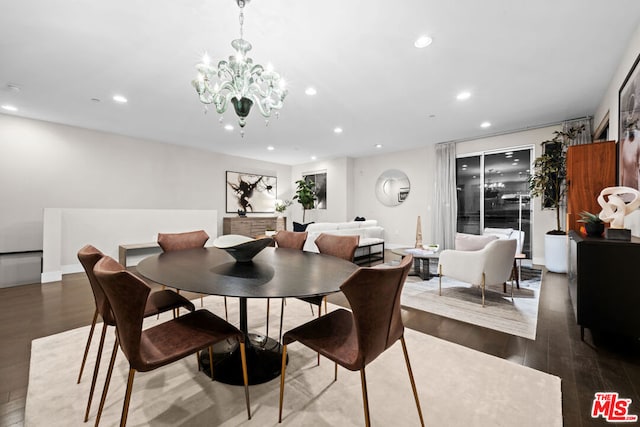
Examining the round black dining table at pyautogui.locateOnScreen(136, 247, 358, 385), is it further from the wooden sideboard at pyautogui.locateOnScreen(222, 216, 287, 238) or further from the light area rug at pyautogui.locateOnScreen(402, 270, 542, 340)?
the wooden sideboard at pyautogui.locateOnScreen(222, 216, 287, 238)

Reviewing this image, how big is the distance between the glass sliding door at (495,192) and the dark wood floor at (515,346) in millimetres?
2663

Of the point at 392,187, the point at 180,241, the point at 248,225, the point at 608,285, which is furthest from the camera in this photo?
the point at 248,225

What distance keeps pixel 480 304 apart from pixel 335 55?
10.5 feet

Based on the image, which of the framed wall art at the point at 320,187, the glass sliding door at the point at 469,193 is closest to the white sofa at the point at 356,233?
the glass sliding door at the point at 469,193

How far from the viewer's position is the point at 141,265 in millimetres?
1733

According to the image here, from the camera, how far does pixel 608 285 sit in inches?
79.9

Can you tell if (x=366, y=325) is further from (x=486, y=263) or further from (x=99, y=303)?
(x=486, y=263)

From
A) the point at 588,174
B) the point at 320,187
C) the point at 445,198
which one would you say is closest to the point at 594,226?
the point at 588,174

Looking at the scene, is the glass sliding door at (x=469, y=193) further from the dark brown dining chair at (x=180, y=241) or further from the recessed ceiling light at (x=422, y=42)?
the dark brown dining chair at (x=180, y=241)

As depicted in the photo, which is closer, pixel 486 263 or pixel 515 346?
pixel 515 346

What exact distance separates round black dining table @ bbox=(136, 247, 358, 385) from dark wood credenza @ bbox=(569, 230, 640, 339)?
1903 mm

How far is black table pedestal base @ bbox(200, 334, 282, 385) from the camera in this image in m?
1.72

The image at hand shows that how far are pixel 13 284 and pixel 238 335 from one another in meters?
4.60

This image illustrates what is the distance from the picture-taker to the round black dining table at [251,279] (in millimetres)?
1248
